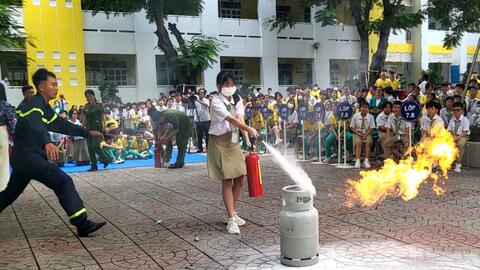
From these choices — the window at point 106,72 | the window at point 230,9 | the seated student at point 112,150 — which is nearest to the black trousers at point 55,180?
the seated student at point 112,150

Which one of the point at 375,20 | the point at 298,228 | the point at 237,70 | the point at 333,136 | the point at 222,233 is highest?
the point at 375,20

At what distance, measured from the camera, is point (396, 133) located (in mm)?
10203

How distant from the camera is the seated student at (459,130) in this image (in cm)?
940

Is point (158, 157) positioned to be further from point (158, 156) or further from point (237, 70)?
point (237, 70)

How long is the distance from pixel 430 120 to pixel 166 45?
54.1 ft

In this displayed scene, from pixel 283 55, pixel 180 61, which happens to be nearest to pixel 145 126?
pixel 180 61

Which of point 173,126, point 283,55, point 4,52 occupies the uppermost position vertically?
point 283,55

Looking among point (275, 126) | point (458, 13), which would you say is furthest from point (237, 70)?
point (275, 126)

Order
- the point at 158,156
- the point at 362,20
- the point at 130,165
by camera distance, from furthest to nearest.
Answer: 1. the point at 362,20
2. the point at 130,165
3. the point at 158,156

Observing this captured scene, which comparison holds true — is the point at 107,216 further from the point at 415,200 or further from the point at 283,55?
the point at 283,55

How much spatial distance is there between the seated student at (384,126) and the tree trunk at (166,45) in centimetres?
1453

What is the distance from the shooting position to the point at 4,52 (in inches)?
259

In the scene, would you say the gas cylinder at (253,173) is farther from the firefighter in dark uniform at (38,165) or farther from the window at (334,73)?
the window at (334,73)

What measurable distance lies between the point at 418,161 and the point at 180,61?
52.4 ft
